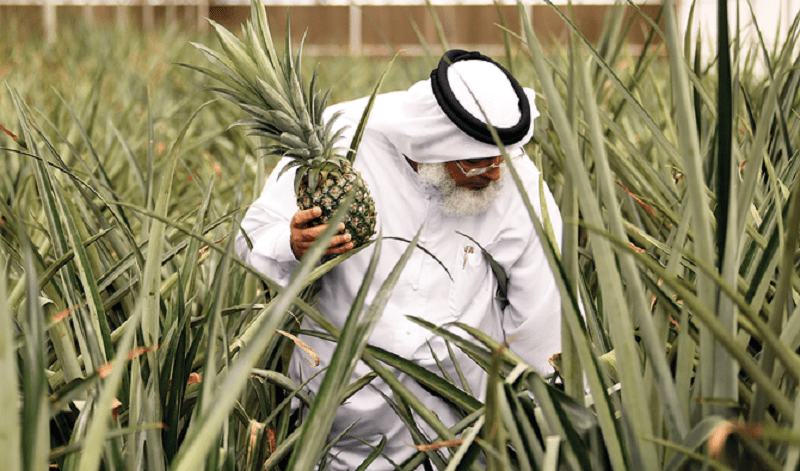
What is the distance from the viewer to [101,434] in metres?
0.44

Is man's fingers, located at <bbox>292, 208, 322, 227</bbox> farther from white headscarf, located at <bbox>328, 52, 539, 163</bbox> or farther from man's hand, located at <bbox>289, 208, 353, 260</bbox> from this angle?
white headscarf, located at <bbox>328, 52, 539, 163</bbox>

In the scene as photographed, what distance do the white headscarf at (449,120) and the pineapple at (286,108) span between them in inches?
7.5

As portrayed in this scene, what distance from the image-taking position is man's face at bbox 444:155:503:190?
1.29 m

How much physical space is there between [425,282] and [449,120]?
33cm

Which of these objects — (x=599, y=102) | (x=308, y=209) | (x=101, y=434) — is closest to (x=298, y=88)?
(x=308, y=209)

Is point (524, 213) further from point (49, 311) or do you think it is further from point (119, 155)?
point (119, 155)

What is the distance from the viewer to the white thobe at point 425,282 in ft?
4.44

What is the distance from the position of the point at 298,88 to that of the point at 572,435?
2.22 ft

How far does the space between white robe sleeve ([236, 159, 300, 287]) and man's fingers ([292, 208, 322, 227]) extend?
0.14m

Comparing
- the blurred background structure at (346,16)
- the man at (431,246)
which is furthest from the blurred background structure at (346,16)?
the man at (431,246)

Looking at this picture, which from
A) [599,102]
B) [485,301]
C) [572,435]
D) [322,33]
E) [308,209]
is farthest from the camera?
[322,33]

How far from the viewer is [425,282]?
4.53 feet

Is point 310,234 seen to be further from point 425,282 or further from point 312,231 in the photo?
point 425,282

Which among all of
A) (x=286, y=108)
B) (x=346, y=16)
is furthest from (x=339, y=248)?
(x=346, y=16)
